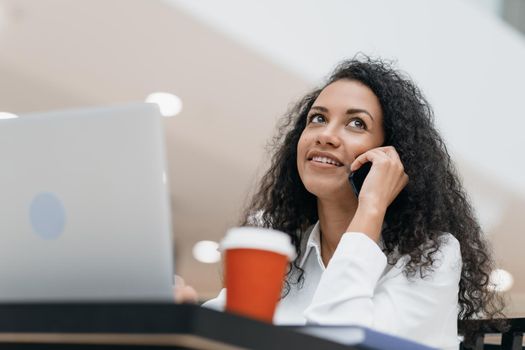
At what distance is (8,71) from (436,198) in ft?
9.86

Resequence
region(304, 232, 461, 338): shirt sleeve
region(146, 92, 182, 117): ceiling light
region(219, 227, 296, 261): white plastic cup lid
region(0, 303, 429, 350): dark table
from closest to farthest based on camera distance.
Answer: region(0, 303, 429, 350): dark table, region(219, 227, 296, 261): white plastic cup lid, region(304, 232, 461, 338): shirt sleeve, region(146, 92, 182, 117): ceiling light

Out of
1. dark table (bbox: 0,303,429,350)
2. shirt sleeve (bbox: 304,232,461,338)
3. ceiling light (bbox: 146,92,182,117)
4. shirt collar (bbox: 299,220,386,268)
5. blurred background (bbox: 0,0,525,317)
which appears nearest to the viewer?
dark table (bbox: 0,303,429,350)

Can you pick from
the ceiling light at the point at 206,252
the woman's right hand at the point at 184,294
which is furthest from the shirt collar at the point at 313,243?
the ceiling light at the point at 206,252

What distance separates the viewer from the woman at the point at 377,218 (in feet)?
4.25

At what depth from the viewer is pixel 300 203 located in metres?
1.78

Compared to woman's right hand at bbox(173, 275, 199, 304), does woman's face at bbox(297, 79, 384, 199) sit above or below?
above

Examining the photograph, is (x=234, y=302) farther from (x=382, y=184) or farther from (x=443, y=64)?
(x=443, y=64)

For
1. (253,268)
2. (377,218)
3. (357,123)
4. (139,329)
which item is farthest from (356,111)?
(139,329)

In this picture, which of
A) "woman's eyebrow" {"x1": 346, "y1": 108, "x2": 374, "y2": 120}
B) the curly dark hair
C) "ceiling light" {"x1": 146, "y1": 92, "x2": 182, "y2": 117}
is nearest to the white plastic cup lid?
the curly dark hair

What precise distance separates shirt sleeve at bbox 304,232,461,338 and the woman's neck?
0.58 feet

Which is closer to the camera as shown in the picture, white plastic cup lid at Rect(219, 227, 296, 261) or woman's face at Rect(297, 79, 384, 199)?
white plastic cup lid at Rect(219, 227, 296, 261)

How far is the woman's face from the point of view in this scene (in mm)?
1576

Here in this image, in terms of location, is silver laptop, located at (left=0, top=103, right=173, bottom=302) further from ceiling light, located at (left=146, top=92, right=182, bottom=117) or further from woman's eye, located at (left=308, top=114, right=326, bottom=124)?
ceiling light, located at (left=146, top=92, right=182, bottom=117)

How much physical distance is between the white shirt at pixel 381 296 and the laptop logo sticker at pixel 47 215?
42 cm
